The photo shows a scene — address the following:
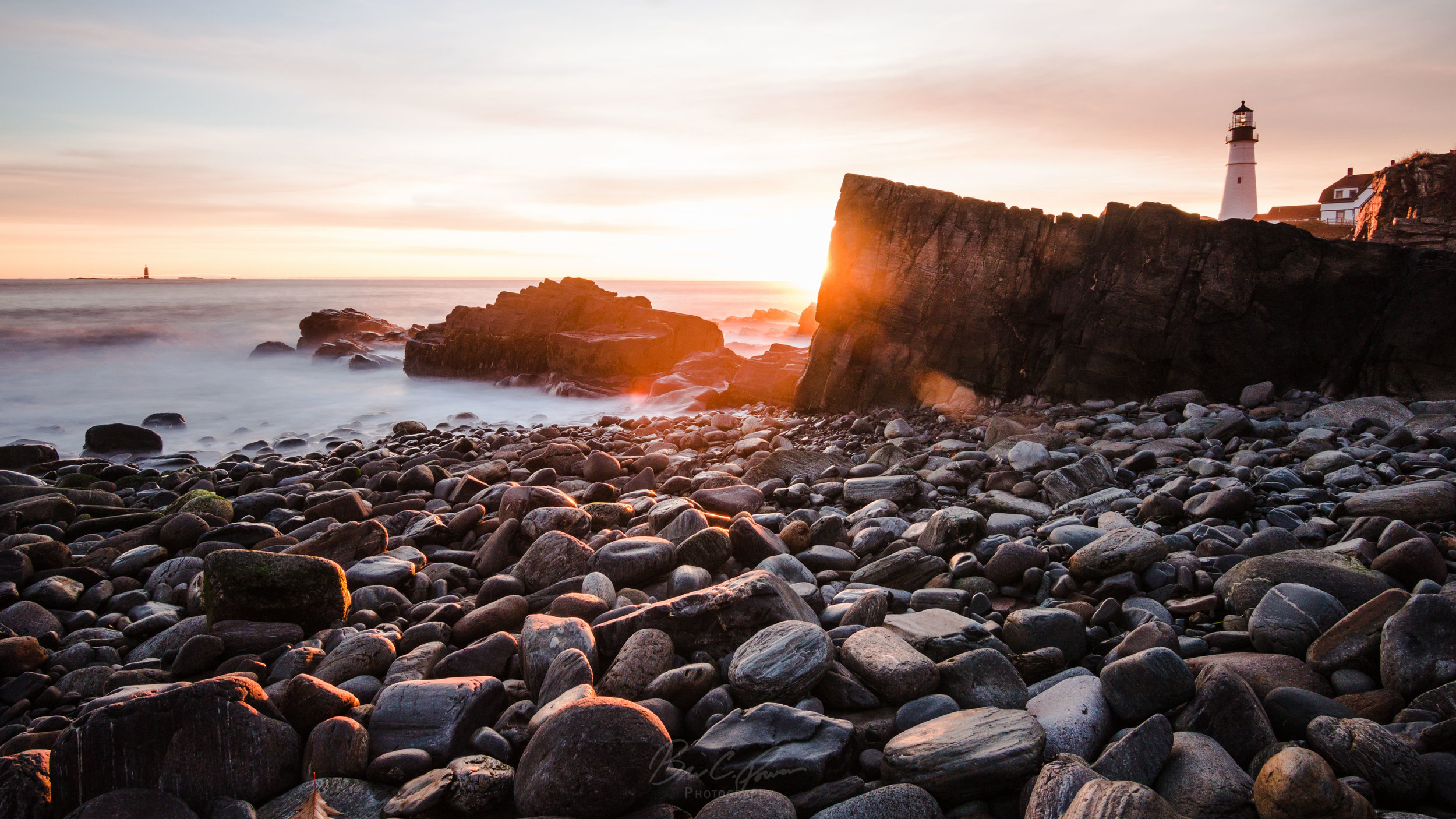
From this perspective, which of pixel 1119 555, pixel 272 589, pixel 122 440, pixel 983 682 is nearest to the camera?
pixel 983 682

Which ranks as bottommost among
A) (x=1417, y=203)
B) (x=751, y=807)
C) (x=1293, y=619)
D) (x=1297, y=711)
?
(x=751, y=807)

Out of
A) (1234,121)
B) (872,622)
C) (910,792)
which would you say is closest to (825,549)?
(872,622)

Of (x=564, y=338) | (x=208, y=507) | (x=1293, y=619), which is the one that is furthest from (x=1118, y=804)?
(x=564, y=338)

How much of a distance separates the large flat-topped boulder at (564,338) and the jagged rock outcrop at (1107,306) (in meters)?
9.22

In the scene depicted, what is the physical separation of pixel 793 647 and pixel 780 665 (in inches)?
4.3

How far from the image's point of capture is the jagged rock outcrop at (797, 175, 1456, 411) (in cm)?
816

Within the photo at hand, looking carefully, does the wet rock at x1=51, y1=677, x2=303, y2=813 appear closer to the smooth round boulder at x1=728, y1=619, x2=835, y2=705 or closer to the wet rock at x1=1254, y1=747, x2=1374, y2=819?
the smooth round boulder at x1=728, y1=619, x2=835, y2=705

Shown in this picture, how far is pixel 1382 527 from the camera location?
3.99m

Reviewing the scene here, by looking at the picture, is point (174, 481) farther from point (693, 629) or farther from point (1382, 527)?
point (1382, 527)

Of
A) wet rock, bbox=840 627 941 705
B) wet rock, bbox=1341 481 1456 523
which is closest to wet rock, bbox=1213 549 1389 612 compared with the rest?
wet rock, bbox=1341 481 1456 523

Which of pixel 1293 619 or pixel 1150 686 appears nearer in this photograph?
pixel 1150 686

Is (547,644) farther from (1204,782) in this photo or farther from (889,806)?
(1204,782)

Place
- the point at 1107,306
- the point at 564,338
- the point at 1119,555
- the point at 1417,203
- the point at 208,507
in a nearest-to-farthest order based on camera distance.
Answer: the point at 1119,555 → the point at 208,507 → the point at 1107,306 → the point at 1417,203 → the point at 564,338

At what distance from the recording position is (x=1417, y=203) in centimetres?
1134
